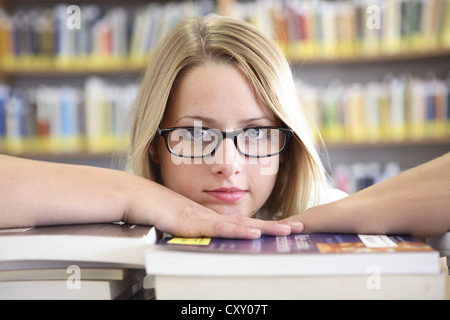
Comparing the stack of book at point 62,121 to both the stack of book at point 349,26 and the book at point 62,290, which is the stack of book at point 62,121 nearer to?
the stack of book at point 349,26

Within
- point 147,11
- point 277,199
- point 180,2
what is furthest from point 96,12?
point 277,199

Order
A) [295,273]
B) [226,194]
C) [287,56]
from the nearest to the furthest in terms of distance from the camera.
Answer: [295,273]
[226,194]
[287,56]

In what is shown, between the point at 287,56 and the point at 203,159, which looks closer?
the point at 203,159

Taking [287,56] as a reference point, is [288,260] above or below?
below

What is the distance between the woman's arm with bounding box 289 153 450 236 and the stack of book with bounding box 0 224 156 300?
256mm

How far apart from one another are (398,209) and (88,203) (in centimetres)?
43

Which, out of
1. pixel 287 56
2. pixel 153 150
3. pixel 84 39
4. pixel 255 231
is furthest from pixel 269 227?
pixel 84 39

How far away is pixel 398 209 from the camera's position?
0.62 meters

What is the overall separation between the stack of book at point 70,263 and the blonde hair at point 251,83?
1.26ft

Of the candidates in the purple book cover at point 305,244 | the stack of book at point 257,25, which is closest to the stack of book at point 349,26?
the stack of book at point 257,25

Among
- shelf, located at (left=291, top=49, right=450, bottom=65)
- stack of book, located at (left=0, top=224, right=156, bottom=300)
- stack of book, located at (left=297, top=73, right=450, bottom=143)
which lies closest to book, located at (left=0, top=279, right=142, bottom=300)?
stack of book, located at (left=0, top=224, right=156, bottom=300)

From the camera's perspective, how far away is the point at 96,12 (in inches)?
106

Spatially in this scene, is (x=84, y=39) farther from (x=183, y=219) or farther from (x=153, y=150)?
(x=183, y=219)

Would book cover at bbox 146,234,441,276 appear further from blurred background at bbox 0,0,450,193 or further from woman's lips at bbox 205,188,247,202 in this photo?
blurred background at bbox 0,0,450,193
